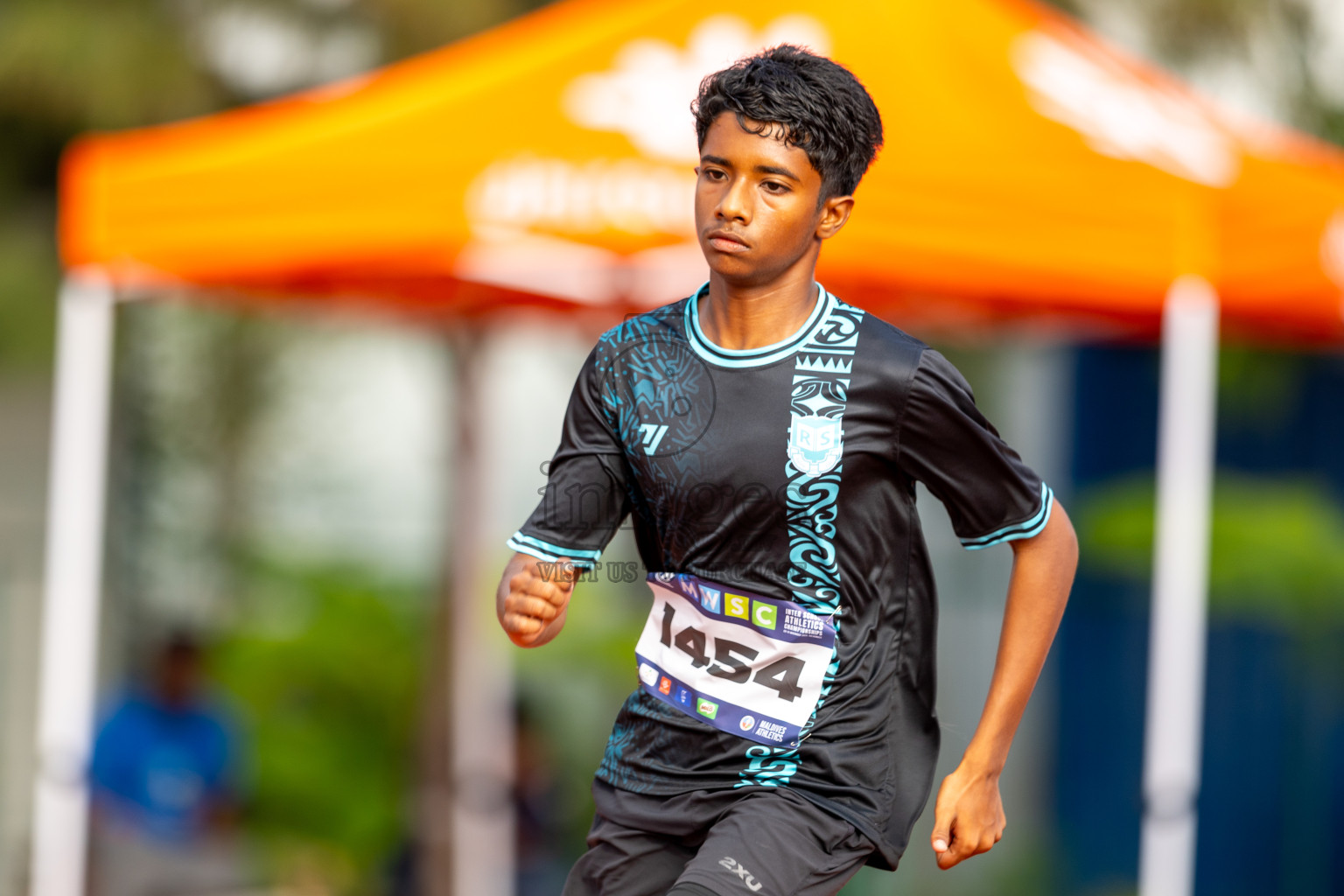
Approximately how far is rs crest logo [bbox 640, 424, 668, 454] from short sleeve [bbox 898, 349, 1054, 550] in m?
0.28

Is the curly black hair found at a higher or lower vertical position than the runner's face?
higher

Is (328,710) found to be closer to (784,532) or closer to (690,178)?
(690,178)

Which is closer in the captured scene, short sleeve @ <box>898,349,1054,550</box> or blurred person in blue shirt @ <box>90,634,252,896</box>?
short sleeve @ <box>898,349,1054,550</box>

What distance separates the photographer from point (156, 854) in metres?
5.44

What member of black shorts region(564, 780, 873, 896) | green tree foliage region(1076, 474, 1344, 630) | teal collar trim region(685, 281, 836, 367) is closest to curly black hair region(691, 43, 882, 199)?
teal collar trim region(685, 281, 836, 367)

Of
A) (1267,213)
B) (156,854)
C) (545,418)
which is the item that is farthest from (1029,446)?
(156,854)

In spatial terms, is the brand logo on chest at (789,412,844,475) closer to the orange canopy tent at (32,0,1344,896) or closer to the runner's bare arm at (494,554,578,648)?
the runner's bare arm at (494,554,578,648)

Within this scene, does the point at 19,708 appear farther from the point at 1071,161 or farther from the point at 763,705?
the point at 763,705

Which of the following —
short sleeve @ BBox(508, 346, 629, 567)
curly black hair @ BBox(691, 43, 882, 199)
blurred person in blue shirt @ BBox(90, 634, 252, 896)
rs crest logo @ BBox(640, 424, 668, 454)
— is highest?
curly black hair @ BBox(691, 43, 882, 199)

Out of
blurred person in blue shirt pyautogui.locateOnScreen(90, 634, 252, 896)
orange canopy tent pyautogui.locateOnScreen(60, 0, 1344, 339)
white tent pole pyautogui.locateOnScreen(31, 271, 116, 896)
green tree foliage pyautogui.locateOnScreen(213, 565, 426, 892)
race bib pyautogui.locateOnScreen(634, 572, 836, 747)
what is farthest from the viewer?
green tree foliage pyautogui.locateOnScreen(213, 565, 426, 892)

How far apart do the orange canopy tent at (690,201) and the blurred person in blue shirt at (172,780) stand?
117 cm

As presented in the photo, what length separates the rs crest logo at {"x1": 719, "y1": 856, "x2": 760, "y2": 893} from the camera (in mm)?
1698

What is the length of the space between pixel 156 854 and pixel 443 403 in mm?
2762

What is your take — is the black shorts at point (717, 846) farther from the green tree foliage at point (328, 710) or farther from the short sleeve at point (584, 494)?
the green tree foliage at point (328, 710)
